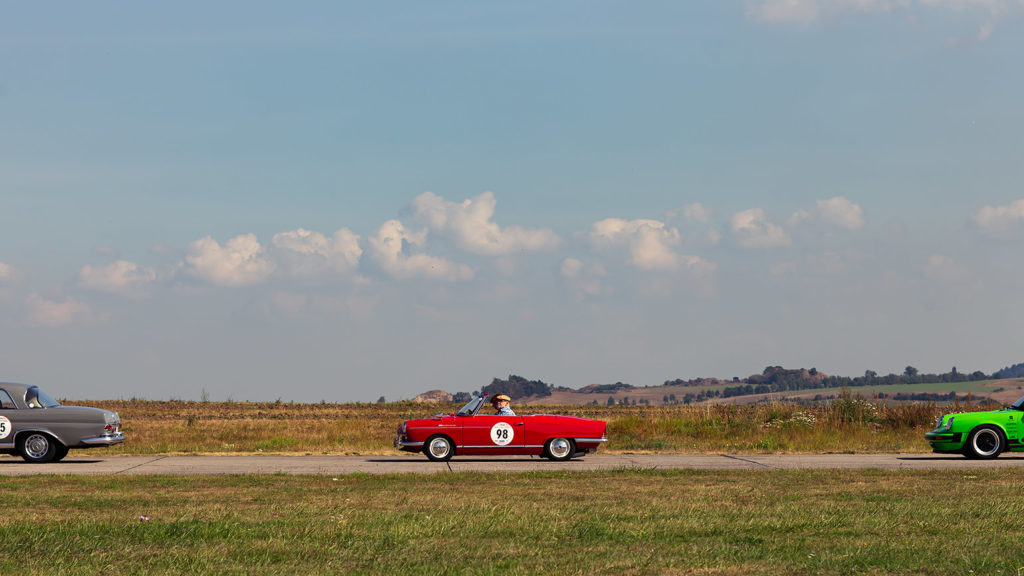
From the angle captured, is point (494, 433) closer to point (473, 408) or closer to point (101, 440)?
point (473, 408)

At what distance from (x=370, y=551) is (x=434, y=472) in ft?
31.0

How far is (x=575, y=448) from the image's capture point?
2253cm

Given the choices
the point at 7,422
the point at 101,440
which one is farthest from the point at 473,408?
the point at 7,422

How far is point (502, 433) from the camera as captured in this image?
73.2 ft

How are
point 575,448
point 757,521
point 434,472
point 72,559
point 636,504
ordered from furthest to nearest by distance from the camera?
1. point 575,448
2. point 434,472
3. point 636,504
4. point 757,521
5. point 72,559

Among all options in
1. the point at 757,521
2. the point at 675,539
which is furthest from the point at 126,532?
the point at 757,521

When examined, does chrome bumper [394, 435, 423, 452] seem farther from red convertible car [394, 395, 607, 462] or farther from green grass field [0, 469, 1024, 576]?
green grass field [0, 469, 1024, 576]

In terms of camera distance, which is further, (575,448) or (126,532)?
(575,448)

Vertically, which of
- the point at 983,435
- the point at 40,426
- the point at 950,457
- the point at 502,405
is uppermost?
the point at 502,405

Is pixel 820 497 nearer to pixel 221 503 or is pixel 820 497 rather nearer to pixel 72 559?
pixel 221 503

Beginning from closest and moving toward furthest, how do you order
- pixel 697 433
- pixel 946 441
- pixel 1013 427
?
pixel 1013 427, pixel 946 441, pixel 697 433

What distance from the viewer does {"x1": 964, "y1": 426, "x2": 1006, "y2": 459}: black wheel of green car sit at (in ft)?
74.7

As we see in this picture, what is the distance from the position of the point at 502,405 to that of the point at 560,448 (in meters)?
1.58

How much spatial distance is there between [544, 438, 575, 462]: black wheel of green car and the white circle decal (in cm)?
85
